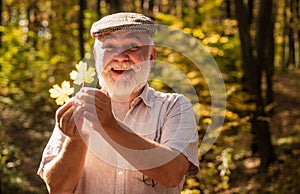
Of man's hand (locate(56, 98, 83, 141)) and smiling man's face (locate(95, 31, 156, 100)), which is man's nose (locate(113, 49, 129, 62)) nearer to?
smiling man's face (locate(95, 31, 156, 100))

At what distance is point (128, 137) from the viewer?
6.24ft

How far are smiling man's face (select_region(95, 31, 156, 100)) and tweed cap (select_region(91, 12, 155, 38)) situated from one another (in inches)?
0.8

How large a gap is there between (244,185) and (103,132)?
783 centimetres

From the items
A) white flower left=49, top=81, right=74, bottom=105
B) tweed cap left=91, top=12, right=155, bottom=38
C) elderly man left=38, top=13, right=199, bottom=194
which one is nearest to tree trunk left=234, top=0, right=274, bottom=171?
elderly man left=38, top=13, right=199, bottom=194

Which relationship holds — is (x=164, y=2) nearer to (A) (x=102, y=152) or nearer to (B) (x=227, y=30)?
(B) (x=227, y=30)

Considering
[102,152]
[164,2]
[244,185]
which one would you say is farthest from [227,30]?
[164,2]

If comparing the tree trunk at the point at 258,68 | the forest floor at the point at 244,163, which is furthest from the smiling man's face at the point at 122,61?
the tree trunk at the point at 258,68

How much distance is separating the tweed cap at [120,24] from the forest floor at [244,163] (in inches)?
212

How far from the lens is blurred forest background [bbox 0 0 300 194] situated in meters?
7.72

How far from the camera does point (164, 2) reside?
2678cm

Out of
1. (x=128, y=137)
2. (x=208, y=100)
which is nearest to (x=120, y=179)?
(x=128, y=137)

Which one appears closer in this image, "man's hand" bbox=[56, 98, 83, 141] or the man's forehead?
"man's hand" bbox=[56, 98, 83, 141]

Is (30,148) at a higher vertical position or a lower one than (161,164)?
lower

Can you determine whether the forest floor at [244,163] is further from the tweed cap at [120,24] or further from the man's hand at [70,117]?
the man's hand at [70,117]
